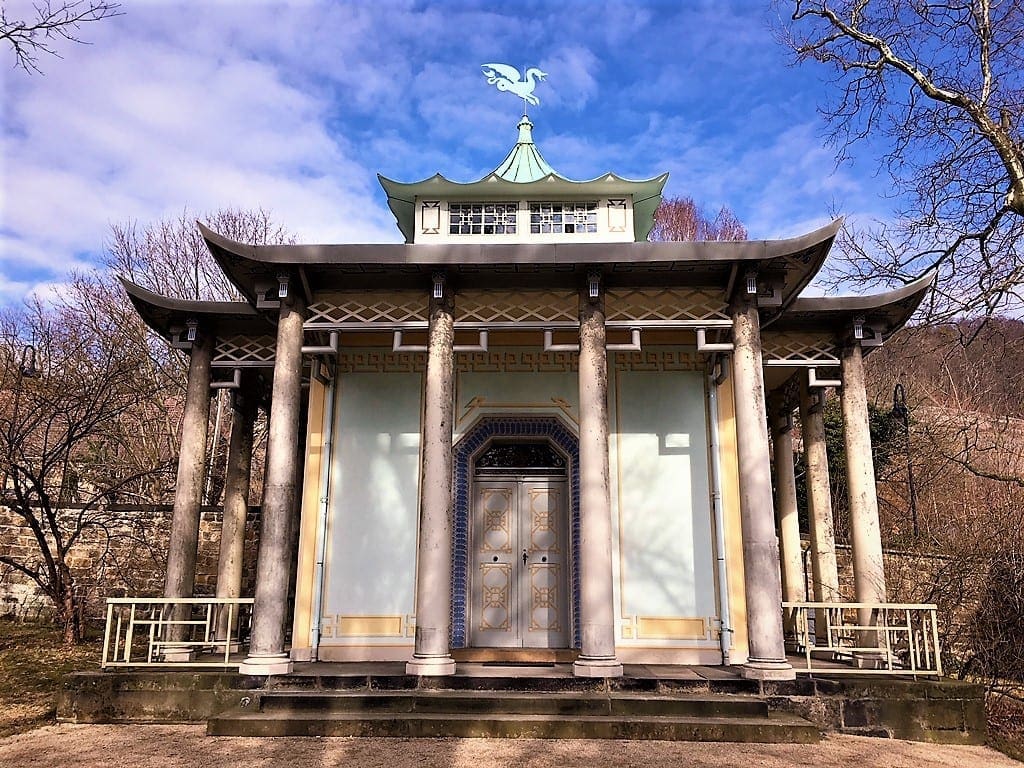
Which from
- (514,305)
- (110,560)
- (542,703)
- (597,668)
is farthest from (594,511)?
(110,560)

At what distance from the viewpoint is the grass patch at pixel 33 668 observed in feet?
23.5

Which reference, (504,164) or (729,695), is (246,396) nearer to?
(504,164)

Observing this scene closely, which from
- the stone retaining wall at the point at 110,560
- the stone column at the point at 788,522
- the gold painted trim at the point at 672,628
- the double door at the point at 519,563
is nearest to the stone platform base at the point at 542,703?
the gold painted trim at the point at 672,628

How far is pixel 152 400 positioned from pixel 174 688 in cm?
1265

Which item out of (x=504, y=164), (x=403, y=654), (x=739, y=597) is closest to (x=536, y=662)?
(x=403, y=654)

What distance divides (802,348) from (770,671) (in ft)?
13.0

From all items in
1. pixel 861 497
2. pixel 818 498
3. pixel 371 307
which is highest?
pixel 371 307

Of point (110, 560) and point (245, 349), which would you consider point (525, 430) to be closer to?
point (245, 349)

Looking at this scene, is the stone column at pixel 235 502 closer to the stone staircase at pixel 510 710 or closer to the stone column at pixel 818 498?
the stone staircase at pixel 510 710

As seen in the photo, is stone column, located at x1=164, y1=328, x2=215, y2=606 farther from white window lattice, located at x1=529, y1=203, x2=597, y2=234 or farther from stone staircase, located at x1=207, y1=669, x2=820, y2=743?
white window lattice, located at x1=529, y1=203, x2=597, y2=234

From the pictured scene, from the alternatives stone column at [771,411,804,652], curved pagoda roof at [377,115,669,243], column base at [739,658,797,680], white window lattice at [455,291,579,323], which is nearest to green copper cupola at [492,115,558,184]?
curved pagoda roof at [377,115,669,243]

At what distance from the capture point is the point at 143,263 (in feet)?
64.7

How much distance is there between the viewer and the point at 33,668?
929 cm

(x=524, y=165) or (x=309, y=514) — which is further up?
(x=524, y=165)
